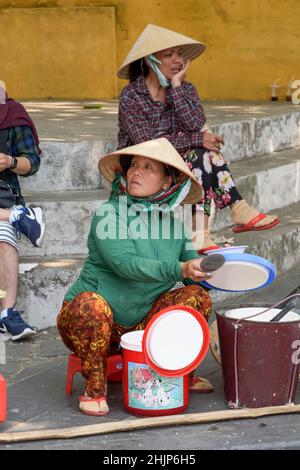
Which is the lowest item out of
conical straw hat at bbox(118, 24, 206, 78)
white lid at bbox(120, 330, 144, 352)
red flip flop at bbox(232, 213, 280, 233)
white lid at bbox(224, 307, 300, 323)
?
red flip flop at bbox(232, 213, 280, 233)

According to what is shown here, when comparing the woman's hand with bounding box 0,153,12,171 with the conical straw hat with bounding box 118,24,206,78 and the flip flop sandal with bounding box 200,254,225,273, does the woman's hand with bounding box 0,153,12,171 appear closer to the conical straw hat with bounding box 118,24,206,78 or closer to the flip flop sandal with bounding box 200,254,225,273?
A: the conical straw hat with bounding box 118,24,206,78

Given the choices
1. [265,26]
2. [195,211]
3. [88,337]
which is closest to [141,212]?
[88,337]

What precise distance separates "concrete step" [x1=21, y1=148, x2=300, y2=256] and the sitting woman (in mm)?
1230

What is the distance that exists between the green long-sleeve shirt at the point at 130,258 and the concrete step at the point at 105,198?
1.32 meters

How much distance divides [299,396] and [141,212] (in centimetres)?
105

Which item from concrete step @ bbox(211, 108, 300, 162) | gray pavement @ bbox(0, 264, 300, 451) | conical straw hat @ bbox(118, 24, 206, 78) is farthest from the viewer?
concrete step @ bbox(211, 108, 300, 162)

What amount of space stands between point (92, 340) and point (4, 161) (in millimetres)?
1614

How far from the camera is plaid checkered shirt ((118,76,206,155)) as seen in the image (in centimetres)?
612

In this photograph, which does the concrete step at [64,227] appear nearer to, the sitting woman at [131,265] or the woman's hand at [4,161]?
the woman's hand at [4,161]

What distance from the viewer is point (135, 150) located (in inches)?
182

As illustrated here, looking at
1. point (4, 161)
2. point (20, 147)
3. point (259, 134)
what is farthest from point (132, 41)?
point (4, 161)

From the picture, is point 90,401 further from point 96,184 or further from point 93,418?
point 96,184

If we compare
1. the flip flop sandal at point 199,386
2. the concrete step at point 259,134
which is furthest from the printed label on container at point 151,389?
the concrete step at point 259,134

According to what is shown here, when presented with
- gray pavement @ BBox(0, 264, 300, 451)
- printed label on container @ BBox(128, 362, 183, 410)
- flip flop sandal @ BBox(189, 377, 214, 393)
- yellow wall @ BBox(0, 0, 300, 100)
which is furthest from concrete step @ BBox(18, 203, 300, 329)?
yellow wall @ BBox(0, 0, 300, 100)
